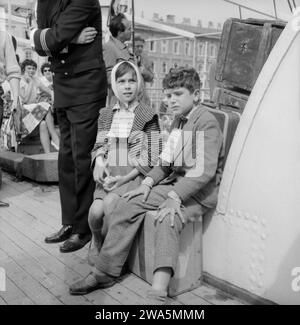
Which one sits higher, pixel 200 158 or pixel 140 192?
pixel 200 158

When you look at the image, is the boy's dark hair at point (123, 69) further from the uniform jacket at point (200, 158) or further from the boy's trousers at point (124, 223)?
the boy's trousers at point (124, 223)

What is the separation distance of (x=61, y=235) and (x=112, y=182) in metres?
0.86

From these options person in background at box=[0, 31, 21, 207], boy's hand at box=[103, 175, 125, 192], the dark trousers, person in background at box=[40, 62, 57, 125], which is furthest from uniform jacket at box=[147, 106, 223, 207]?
person in background at box=[40, 62, 57, 125]

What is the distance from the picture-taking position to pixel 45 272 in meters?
2.87

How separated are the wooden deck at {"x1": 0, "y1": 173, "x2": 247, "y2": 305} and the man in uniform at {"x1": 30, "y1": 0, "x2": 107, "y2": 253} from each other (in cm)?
21

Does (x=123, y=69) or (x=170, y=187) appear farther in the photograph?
(x=123, y=69)

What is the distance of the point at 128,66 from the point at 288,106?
1.16m

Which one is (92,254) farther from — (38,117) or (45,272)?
(38,117)

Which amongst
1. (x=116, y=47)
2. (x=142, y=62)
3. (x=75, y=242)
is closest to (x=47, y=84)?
(x=142, y=62)

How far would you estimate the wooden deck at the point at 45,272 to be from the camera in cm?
247

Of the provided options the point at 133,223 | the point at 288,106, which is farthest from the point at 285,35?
the point at 133,223

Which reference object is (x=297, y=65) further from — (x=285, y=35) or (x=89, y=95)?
(x=89, y=95)

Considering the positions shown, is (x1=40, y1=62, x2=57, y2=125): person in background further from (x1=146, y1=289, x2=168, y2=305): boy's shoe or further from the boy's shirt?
(x1=146, y1=289, x2=168, y2=305): boy's shoe

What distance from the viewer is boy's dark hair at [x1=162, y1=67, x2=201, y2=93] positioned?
2.56 meters
